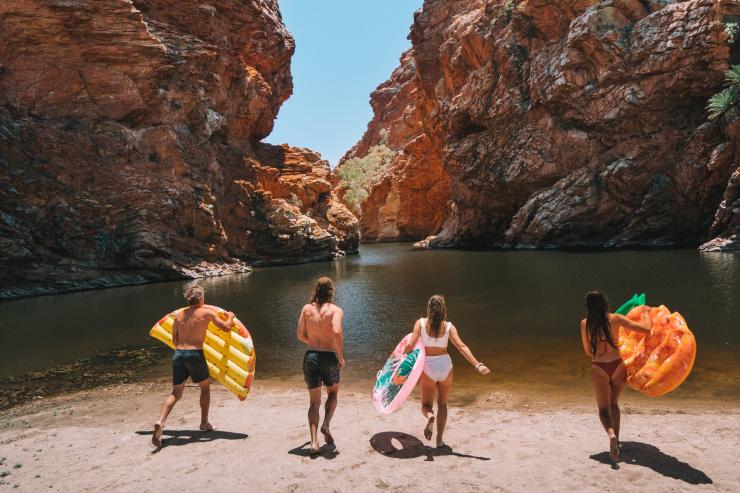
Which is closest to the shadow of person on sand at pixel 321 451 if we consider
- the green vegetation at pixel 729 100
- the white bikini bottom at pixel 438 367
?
the white bikini bottom at pixel 438 367

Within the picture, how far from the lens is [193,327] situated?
6660 mm

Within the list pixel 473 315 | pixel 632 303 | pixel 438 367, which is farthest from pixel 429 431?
pixel 473 315

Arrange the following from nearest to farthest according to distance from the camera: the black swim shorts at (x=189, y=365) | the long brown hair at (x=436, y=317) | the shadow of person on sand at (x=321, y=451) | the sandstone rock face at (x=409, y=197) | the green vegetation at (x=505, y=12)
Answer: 1. the shadow of person on sand at (x=321, y=451)
2. the long brown hair at (x=436, y=317)
3. the black swim shorts at (x=189, y=365)
4. the green vegetation at (x=505, y=12)
5. the sandstone rock face at (x=409, y=197)

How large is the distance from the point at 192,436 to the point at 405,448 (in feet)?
9.61

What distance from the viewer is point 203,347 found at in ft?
23.7

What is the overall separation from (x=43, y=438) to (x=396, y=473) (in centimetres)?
500

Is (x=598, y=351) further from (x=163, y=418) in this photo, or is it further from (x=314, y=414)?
(x=163, y=418)

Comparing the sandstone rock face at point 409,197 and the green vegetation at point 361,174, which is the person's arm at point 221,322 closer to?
the sandstone rock face at point 409,197

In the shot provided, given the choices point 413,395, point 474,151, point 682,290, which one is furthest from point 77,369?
point 474,151

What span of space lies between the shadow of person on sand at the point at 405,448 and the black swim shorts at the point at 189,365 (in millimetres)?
2443

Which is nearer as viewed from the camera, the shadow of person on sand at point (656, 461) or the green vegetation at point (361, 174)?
the shadow of person on sand at point (656, 461)

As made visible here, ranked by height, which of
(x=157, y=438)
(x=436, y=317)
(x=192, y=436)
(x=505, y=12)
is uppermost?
(x=505, y=12)

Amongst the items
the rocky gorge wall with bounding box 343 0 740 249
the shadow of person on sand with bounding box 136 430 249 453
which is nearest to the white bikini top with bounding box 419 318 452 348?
the shadow of person on sand with bounding box 136 430 249 453

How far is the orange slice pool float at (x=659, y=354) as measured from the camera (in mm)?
5777
